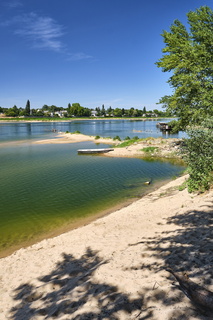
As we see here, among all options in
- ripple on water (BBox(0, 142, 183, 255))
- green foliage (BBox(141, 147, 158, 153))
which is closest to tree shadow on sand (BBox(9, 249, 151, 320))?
ripple on water (BBox(0, 142, 183, 255))

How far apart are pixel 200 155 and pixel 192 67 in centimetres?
1668

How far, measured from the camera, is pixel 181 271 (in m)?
5.75

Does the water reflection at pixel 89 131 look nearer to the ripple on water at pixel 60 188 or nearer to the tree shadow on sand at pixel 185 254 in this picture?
the ripple on water at pixel 60 188

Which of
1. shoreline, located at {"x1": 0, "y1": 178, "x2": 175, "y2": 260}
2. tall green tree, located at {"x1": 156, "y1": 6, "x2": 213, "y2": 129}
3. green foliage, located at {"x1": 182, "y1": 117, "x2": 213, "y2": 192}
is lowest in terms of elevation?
shoreline, located at {"x1": 0, "y1": 178, "x2": 175, "y2": 260}

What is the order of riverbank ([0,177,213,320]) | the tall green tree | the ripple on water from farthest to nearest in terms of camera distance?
the tall green tree → the ripple on water → riverbank ([0,177,213,320])

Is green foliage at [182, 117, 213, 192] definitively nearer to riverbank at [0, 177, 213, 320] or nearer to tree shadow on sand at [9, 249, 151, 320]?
riverbank at [0, 177, 213, 320]

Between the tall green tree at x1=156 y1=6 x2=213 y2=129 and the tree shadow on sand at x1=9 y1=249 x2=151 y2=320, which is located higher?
the tall green tree at x1=156 y1=6 x2=213 y2=129

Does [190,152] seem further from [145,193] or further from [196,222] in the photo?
[145,193]

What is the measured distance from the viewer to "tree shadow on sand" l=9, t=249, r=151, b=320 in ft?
15.2

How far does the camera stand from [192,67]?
2406 centimetres

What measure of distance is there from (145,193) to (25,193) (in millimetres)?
9996

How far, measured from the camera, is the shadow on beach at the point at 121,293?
451 cm

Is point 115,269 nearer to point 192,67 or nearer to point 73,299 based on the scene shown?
point 73,299

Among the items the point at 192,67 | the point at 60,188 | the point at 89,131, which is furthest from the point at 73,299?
the point at 89,131
